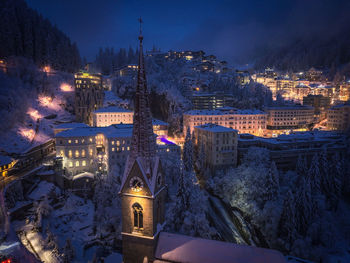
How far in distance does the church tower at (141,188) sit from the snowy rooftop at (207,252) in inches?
41.4

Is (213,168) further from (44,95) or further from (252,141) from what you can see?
(44,95)

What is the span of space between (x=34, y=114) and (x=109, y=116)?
934 inches

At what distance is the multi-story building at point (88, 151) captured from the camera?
53.1 metres

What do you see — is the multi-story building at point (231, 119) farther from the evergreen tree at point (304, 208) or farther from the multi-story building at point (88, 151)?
the evergreen tree at point (304, 208)

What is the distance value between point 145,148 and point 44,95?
82.0m

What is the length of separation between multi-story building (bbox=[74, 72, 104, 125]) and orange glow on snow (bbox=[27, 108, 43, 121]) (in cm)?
1358

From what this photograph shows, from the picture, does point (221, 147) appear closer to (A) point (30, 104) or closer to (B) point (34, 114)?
(B) point (34, 114)

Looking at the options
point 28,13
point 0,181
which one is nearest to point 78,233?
point 0,181

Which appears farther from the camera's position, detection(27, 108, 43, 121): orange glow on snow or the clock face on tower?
detection(27, 108, 43, 121): orange glow on snow

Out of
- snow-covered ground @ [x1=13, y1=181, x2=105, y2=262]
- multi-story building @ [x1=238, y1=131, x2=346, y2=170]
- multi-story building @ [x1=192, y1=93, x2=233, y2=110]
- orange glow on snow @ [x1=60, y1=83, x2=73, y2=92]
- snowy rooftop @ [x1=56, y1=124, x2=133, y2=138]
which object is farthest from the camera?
multi-story building @ [x1=192, y1=93, x2=233, y2=110]

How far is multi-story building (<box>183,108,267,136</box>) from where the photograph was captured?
3219 inches

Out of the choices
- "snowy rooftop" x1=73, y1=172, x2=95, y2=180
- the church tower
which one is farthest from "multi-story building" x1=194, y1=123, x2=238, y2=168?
the church tower

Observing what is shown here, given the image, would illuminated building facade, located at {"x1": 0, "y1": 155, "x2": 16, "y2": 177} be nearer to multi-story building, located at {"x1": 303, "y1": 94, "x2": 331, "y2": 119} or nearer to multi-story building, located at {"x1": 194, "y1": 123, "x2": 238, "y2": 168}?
multi-story building, located at {"x1": 194, "y1": 123, "x2": 238, "y2": 168}

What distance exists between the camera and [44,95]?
81.4 m
